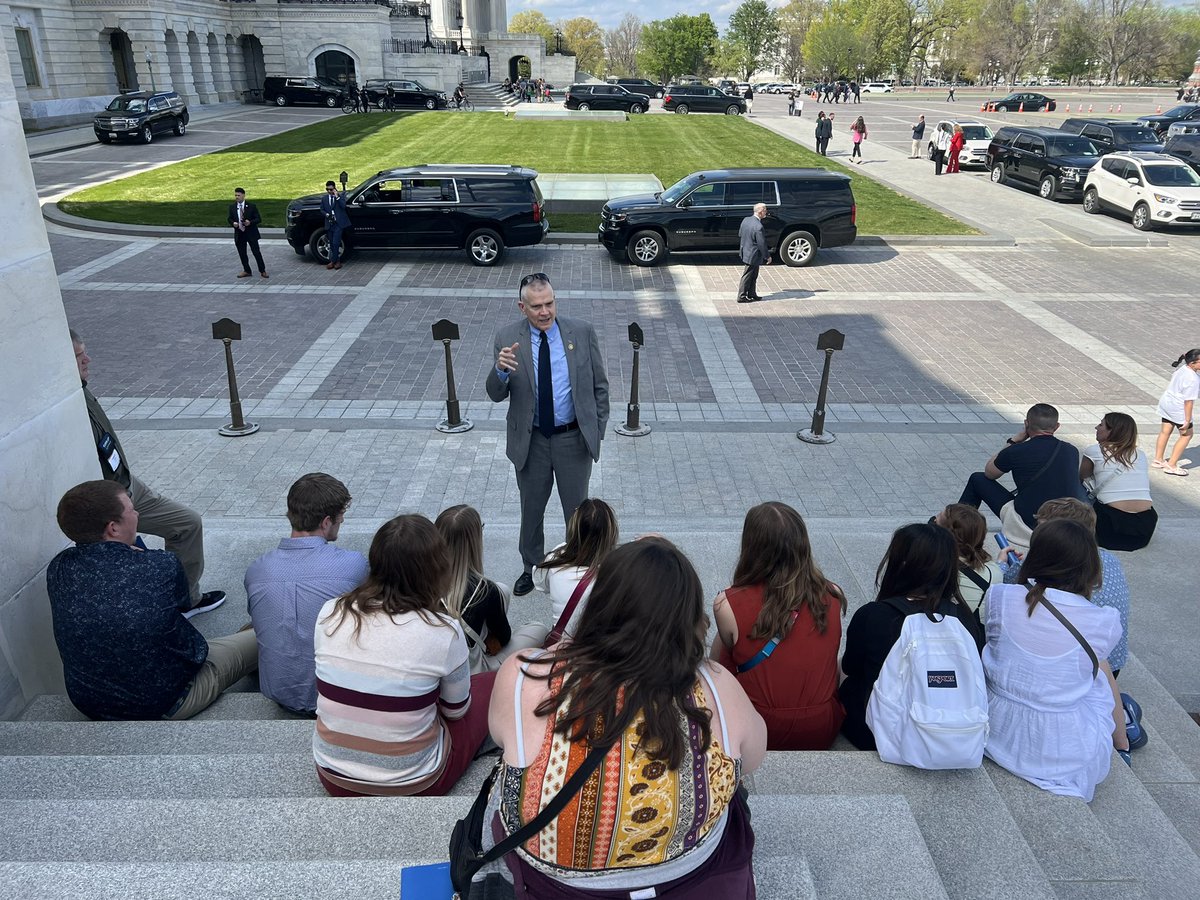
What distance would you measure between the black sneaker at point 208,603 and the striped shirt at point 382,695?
10.0 ft

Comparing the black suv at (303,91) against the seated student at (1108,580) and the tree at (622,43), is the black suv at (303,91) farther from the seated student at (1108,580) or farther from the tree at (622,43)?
the tree at (622,43)

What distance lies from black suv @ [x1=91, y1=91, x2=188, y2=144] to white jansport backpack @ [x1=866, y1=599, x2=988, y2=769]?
34.6 m

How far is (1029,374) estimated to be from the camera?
451 inches

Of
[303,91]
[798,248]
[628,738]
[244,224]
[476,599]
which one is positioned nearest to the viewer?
[628,738]

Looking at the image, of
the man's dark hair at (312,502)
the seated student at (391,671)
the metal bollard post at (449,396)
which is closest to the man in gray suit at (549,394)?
the man's dark hair at (312,502)

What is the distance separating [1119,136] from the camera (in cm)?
2697

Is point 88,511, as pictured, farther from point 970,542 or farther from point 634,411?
point 634,411

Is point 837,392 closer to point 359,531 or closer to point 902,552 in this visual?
point 359,531

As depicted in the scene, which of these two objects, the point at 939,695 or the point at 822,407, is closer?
the point at 939,695

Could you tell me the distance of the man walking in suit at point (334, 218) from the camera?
1554cm

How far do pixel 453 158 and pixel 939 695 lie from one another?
91.8ft

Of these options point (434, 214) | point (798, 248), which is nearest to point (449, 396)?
point (434, 214)

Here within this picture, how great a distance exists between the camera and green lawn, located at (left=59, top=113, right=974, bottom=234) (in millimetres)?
20047

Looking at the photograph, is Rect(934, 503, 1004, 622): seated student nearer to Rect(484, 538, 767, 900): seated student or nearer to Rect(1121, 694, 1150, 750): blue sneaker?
Rect(1121, 694, 1150, 750): blue sneaker
